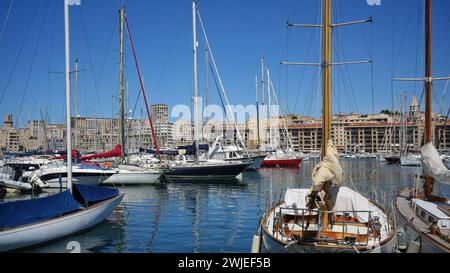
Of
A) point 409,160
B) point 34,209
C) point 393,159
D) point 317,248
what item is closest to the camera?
point 317,248

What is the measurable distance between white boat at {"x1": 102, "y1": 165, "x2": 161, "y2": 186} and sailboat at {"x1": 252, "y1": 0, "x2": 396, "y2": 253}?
76.0 ft

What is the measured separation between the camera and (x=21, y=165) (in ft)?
146

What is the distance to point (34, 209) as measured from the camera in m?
15.0

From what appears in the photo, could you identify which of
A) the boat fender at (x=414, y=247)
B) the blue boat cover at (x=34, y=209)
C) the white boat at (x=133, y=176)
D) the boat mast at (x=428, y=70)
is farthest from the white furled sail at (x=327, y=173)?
the white boat at (x=133, y=176)

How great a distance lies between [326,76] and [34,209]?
10.8 meters

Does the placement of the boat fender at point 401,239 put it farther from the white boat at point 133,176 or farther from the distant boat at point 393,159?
the distant boat at point 393,159

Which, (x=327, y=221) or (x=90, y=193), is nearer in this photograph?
(x=327, y=221)

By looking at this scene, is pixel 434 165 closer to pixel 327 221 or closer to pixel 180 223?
pixel 327 221

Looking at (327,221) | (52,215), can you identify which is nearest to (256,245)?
(327,221)

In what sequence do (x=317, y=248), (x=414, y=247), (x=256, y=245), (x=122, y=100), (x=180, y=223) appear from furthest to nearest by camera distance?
(x=122, y=100) < (x=180, y=223) < (x=256, y=245) < (x=414, y=247) < (x=317, y=248)

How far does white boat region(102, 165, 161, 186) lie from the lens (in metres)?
35.3

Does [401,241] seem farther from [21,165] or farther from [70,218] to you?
[21,165]

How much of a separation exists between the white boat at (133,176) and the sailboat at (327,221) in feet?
76.0
